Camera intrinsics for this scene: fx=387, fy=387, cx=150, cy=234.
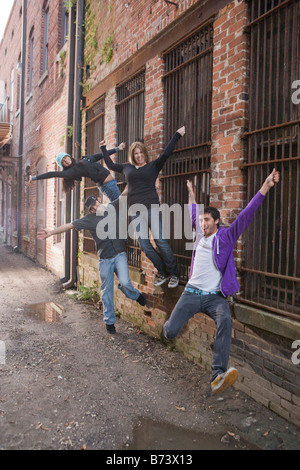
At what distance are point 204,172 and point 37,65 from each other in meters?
11.0

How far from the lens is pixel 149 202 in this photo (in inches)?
208

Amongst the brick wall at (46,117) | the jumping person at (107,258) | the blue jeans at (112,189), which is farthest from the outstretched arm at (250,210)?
the brick wall at (46,117)

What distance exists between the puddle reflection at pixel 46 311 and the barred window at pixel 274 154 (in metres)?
4.17

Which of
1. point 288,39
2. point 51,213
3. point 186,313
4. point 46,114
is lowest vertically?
point 186,313

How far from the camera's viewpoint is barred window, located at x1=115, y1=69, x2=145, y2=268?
6422 mm

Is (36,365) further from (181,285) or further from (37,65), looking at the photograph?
(37,65)

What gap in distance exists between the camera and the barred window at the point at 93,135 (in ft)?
26.4

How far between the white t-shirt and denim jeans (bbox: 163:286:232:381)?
0.11 meters

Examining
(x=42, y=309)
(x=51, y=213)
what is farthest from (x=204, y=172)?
(x=51, y=213)

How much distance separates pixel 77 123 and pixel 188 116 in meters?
4.51

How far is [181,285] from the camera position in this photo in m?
5.21

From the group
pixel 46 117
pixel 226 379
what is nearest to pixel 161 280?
pixel 226 379

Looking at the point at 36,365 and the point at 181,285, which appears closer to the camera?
the point at 36,365

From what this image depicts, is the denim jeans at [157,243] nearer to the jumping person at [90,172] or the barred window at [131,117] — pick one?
the barred window at [131,117]
